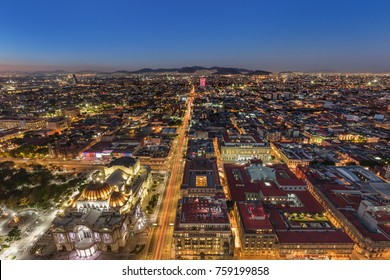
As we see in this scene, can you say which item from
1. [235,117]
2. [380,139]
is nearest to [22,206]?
[235,117]

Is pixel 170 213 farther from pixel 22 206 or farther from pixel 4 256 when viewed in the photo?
pixel 22 206

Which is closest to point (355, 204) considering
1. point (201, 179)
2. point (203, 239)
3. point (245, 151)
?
point (201, 179)

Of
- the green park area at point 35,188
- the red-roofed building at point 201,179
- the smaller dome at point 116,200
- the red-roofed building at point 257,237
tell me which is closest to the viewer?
the red-roofed building at point 257,237

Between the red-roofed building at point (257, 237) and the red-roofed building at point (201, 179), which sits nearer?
the red-roofed building at point (257, 237)

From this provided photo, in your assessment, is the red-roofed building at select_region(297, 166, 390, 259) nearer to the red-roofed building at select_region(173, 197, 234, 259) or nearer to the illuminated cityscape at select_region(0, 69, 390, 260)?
the illuminated cityscape at select_region(0, 69, 390, 260)

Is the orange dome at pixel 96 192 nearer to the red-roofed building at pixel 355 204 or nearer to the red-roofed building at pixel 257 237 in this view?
the red-roofed building at pixel 257 237

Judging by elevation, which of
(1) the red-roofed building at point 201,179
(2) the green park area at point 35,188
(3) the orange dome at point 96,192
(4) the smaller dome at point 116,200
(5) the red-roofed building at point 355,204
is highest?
(3) the orange dome at point 96,192

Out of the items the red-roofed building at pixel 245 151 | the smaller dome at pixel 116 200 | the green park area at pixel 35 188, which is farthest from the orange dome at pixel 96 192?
the red-roofed building at pixel 245 151

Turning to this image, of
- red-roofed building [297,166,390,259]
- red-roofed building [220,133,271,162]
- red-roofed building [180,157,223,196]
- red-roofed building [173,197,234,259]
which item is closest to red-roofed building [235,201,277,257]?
red-roofed building [173,197,234,259]
